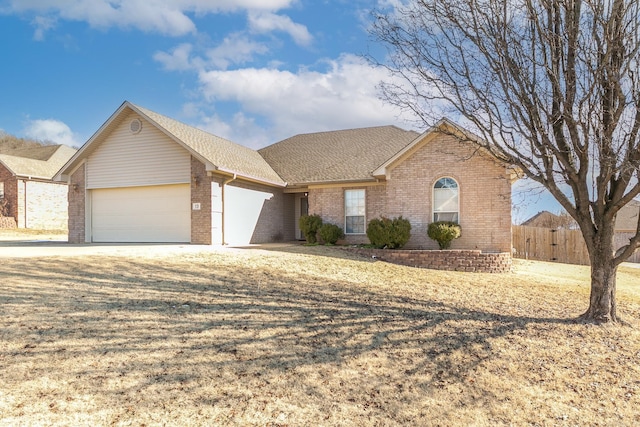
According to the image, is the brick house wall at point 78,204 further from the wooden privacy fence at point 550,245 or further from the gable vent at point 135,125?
the wooden privacy fence at point 550,245

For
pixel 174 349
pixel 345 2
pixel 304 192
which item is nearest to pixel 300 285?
pixel 174 349

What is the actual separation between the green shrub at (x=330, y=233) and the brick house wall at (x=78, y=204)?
33.0 feet

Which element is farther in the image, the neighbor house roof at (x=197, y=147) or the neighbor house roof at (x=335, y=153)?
the neighbor house roof at (x=335, y=153)

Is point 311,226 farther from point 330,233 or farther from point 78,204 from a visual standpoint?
point 78,204

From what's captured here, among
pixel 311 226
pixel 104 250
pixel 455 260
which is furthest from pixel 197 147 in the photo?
pixel 455 260

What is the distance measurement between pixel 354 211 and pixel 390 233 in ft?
9.27

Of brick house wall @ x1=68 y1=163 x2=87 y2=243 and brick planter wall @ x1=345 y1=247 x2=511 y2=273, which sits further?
brick house wall @ x1=68 y1=163 x2=87 y2=243

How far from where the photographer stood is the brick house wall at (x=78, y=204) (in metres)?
17.0

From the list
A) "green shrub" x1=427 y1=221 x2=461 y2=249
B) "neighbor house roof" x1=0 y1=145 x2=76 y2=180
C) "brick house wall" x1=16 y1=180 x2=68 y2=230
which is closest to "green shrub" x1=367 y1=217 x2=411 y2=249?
"green shrub" x1=427 y1=221 x2=461 y2=249

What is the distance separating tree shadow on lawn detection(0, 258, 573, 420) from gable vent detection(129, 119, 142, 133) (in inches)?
358

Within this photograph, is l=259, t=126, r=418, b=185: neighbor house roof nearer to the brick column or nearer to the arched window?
the arched window

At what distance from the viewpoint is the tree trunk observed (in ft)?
21.6

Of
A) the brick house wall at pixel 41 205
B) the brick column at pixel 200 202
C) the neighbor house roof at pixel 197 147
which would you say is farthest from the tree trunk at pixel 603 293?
the brick house wall at pixel 41 205

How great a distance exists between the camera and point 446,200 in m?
14.9
